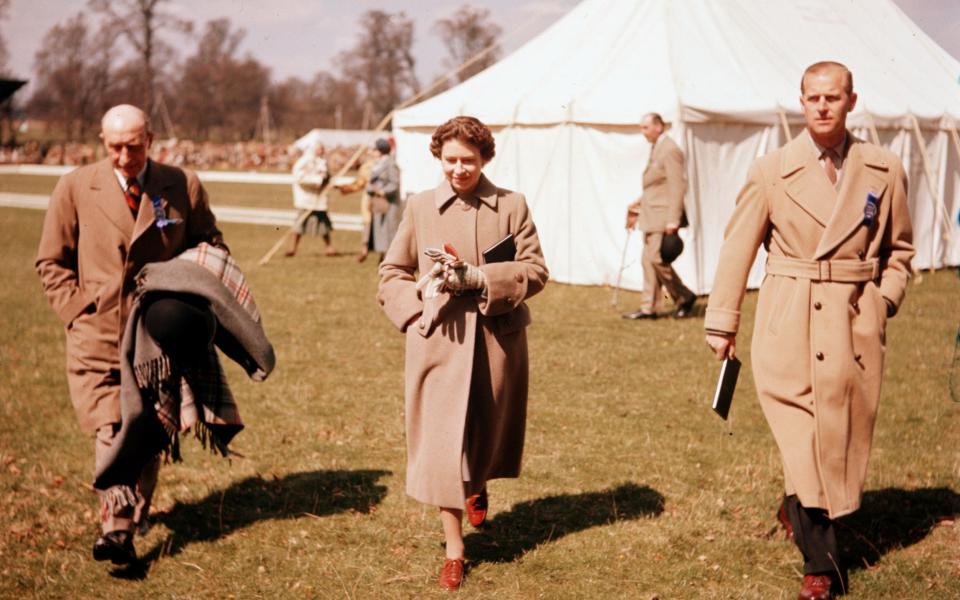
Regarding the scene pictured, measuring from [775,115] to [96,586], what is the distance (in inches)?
442

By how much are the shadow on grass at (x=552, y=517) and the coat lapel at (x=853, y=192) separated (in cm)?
196

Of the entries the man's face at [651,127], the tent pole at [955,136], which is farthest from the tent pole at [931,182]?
the man's face at [651,127]

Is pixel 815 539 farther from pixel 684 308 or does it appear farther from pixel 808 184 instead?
pixel 684 308

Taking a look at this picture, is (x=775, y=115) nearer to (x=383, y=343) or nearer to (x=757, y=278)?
(x=757, y=278)

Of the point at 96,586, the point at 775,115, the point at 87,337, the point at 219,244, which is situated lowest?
the point at 96,586

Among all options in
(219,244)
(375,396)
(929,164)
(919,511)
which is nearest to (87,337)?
(219,244)

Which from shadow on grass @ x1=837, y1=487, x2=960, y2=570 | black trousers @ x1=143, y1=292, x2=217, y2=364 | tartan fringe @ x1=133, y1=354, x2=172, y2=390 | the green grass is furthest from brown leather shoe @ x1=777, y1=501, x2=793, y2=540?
the green grass

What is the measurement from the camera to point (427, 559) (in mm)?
4945

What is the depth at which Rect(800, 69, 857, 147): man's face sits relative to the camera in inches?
163

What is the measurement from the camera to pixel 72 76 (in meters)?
70.3

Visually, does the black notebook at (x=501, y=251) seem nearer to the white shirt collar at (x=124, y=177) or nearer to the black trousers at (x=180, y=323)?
the black trousers at (x=180, y=323)

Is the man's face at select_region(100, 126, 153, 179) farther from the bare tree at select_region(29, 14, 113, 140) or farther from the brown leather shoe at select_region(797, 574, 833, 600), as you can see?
the bare tree at select_region(29, 14, 113, 140)

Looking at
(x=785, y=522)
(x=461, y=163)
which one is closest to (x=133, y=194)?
(x=461, y=163)

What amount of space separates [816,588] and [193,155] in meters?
67.5
